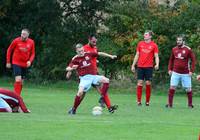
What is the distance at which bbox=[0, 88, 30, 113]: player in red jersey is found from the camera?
16.7 metres

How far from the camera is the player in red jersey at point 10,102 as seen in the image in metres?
16.7

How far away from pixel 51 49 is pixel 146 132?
21.8 m

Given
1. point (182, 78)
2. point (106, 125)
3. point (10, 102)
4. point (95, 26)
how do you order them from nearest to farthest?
point (106, 125) < point (10, 102) < point (182, 78) < point (95, 26)

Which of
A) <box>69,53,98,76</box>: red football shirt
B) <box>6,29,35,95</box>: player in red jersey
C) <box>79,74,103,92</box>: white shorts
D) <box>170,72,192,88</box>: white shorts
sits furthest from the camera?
<box>170,72,192,88</box>: white shorts

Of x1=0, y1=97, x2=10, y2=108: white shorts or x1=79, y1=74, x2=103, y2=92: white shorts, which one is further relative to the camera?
x1=79, y1=74, x2=103, y2=92: white shorts

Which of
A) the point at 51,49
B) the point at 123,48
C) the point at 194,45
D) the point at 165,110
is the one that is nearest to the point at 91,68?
the point at 165,110

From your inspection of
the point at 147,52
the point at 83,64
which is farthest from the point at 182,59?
the point at 83,64

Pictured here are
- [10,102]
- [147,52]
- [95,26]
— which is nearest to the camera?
[10,102]

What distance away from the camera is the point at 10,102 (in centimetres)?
1705

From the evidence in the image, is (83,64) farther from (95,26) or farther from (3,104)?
(95,26)

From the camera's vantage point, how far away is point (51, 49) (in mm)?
34562

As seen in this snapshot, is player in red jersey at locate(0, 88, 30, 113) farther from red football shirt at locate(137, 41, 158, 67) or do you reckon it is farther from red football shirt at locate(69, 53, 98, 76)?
red football shirt at locate(137, 41, 158, 67)

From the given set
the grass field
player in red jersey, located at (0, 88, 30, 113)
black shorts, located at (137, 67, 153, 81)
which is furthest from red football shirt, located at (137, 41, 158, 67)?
player in red jersey, located at (0, 88, 30, 113)

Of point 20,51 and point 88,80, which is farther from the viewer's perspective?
point 20,51
